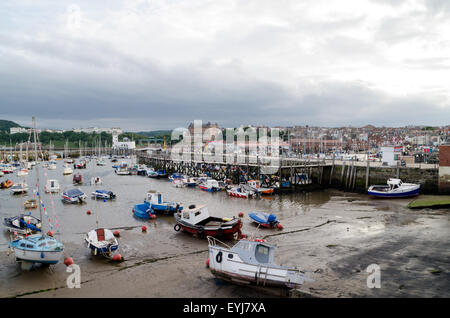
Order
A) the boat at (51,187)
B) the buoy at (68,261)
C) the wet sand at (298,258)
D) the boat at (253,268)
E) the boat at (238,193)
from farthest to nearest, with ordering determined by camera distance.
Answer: the boat at (51,187), the boat at (238,193), the buoy at (68,261), the wet sand at (298,258), the boat at (253,268)

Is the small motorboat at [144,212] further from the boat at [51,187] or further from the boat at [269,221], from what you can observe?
the boat at [51,187]

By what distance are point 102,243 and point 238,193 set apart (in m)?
21.6

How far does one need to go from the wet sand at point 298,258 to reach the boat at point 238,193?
8.82 metres

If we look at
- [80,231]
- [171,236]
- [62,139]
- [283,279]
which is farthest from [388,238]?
[62,139]

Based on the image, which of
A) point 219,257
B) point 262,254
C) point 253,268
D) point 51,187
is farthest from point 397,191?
point 51,187

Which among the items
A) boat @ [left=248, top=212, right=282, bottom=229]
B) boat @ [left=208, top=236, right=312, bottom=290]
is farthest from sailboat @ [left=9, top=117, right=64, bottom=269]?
boat @ [left=248, top=212, right=282, bottom=229]

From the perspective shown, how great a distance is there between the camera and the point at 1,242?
20328mm

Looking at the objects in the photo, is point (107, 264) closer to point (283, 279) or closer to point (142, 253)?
point (142, 253)

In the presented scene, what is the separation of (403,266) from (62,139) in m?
212

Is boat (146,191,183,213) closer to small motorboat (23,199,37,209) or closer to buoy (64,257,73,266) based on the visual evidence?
buoy (64,257,73,266)

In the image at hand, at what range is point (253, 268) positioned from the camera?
41.5ft

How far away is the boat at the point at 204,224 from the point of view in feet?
66.9

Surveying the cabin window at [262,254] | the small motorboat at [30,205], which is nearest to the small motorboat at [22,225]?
the small motorboat at [30,205]

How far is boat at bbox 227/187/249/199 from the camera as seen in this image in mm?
36737
